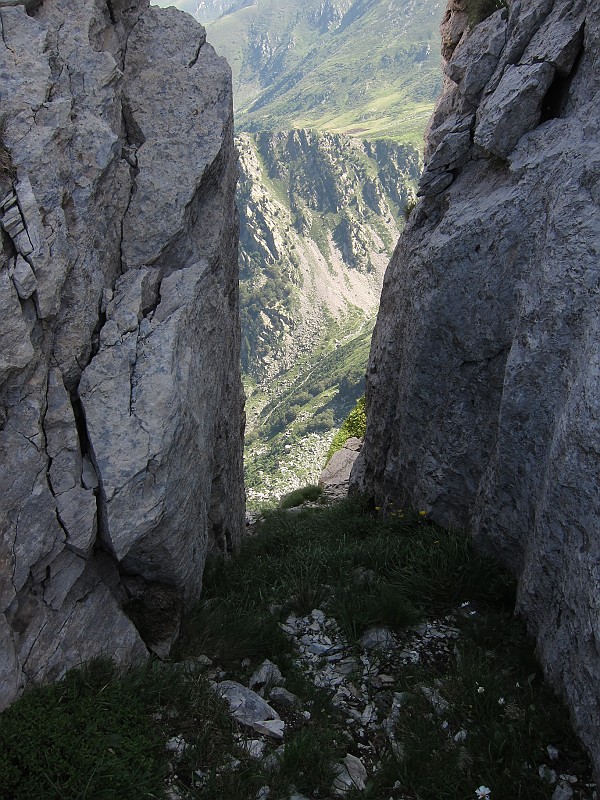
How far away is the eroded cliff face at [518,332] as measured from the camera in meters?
6.77

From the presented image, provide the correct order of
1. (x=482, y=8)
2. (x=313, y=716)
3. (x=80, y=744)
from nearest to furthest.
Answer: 1. (x=80, y=744)
2. (x=313, y=716)
3. (x=482, y=8)

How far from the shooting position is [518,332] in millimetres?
8734

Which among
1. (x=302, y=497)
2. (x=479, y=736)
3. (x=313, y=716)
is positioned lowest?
(x=302, y=497)

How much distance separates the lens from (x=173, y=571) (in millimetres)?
8016

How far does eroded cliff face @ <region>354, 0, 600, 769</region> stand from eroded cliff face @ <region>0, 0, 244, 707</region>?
386 centimetres

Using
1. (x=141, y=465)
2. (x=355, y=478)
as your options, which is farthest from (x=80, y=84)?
(x=355, y=478)

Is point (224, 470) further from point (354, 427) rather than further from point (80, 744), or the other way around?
point (354, 427)

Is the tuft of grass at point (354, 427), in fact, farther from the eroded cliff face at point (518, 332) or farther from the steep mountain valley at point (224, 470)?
the steep mountain valley at point (224, 470)

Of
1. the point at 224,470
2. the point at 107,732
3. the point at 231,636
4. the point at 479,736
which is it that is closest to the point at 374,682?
the point at 479,736

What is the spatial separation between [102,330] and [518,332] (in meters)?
5.37

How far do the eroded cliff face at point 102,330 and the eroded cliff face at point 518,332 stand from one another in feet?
12.7

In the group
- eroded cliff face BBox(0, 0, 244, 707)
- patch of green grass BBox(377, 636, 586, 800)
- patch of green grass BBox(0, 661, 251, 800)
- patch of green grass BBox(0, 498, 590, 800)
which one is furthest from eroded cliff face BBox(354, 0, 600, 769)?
eroded cliff face BBox(0, 0, 244, 707)

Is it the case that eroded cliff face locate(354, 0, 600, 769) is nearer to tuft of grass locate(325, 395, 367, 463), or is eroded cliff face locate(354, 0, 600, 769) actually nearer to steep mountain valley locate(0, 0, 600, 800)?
steep mountain valley locate(0, 0, 600, 800)

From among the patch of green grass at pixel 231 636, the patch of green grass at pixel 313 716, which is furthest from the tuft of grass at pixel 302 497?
the patch of green grass at pixel 231 636
